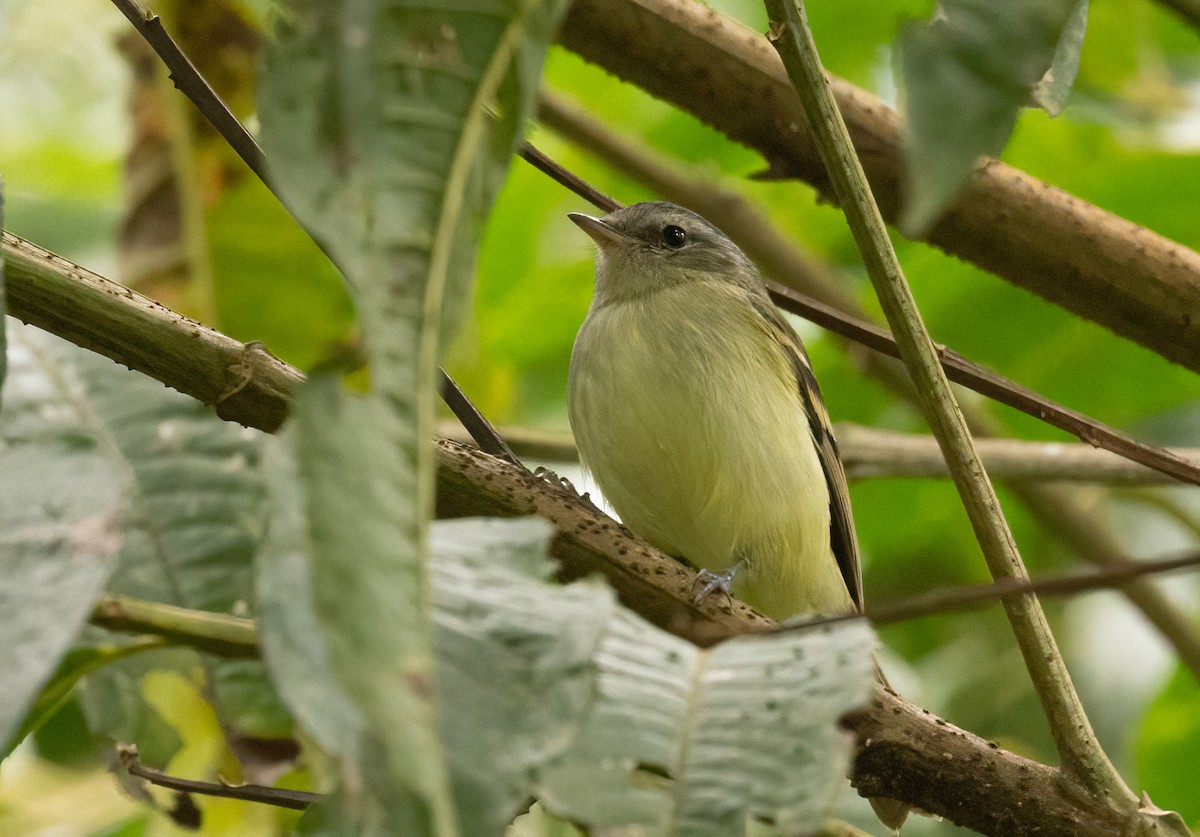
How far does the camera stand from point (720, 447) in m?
3.90

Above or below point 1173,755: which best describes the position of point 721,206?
above

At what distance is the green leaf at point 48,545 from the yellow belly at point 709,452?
233cm

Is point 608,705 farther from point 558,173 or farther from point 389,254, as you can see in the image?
point 558,173

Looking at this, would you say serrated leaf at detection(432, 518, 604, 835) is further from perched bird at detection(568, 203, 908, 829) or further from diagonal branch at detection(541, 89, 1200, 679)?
diagonal branch at detection(541, 89, 1200, 679)

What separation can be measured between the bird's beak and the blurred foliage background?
27 centimetres

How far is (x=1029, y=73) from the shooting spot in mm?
1018

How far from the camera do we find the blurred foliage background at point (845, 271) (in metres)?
4.28

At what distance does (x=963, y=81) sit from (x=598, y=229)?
12.4ft

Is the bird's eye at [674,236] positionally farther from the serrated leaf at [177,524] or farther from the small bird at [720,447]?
the serrated leaf at [177,524]

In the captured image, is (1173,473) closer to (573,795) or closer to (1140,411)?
(573,795)

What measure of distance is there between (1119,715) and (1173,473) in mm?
3224

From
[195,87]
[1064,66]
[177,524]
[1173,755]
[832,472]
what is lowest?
[177,524]

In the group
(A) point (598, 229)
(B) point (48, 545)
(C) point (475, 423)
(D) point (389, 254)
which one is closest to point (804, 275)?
(A) point (598, 229)

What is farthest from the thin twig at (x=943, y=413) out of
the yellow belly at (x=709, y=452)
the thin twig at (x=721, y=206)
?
the thin twig at (x=721, y=206)
